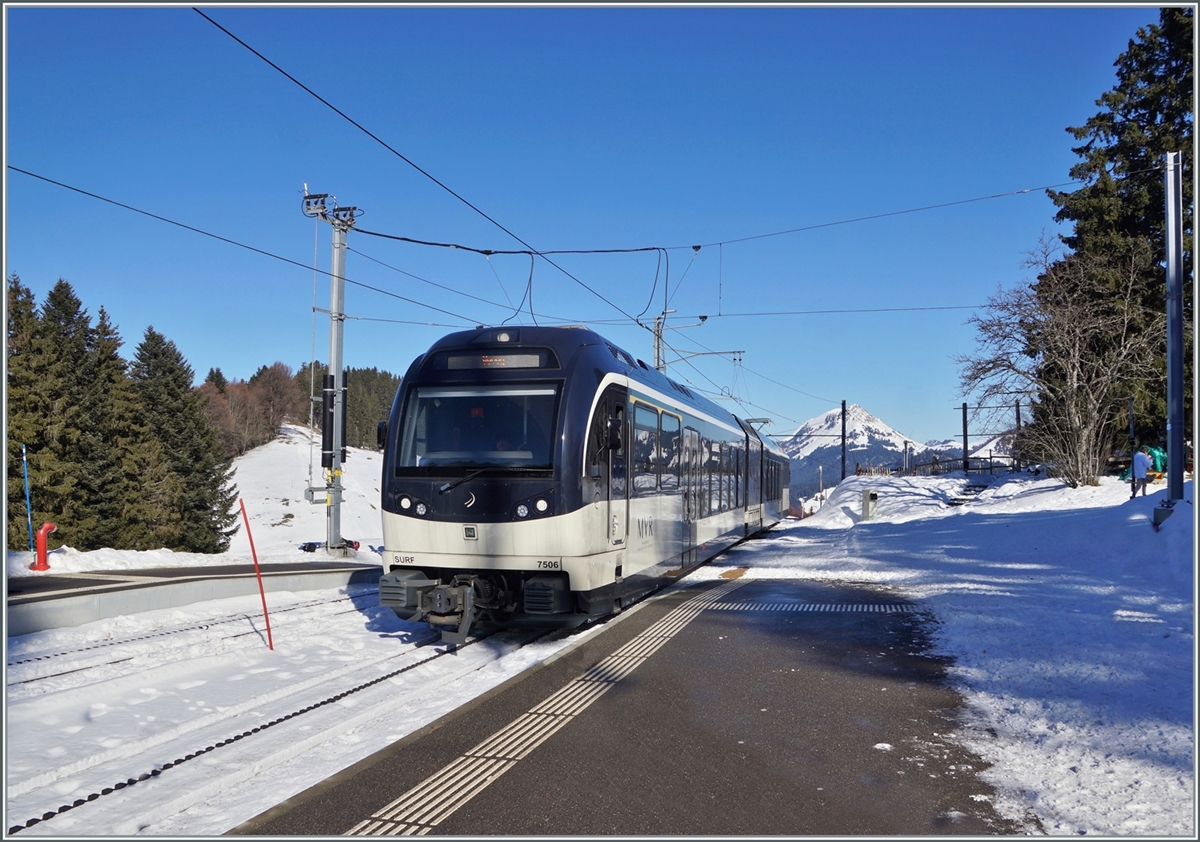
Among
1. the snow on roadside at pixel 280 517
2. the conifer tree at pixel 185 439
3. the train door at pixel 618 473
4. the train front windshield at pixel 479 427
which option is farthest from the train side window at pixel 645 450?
the conifer tree at pixel 185 439

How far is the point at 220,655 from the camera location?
909cm

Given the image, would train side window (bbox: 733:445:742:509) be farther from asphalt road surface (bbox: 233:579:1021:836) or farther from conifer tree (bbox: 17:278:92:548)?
conifer tree (bbox: 17:278:92:548)

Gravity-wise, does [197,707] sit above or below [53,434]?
below

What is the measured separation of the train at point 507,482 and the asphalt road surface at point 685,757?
1069 mm

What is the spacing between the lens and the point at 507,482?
942 cm

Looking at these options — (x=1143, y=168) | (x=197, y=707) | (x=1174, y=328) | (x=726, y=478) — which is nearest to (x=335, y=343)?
(x=726, y=478)

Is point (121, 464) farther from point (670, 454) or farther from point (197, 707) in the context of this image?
point (197, 707)

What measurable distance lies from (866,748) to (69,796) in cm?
495

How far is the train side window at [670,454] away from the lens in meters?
13.2

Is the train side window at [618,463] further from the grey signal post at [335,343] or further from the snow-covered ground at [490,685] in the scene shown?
the grey signal post at [335,343]

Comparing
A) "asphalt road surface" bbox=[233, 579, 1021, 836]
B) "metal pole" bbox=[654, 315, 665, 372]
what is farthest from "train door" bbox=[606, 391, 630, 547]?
"metal pole" bbox=[654, 315, 665, 372]

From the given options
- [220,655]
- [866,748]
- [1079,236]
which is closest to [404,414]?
[220,655]

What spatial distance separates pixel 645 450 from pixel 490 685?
4.84 metres

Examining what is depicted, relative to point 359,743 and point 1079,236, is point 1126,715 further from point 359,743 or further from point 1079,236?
point 1079,236
